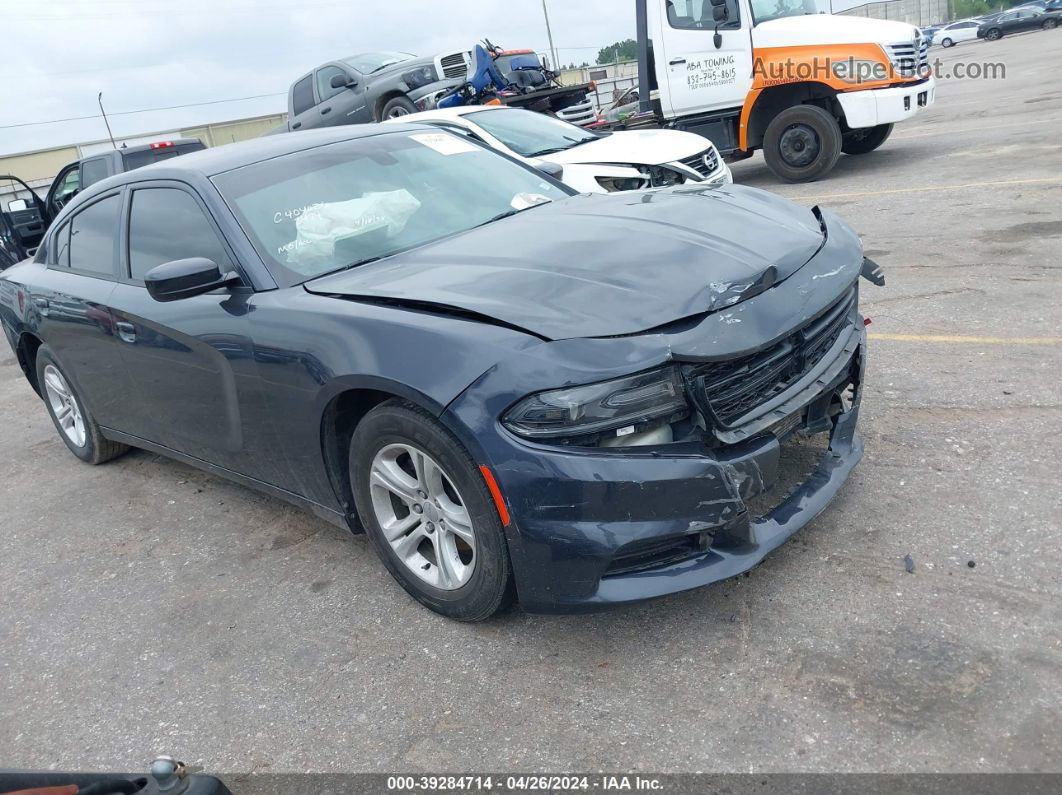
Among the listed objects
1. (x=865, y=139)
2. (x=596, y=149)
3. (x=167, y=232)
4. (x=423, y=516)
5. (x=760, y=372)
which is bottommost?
(x=865, y=139)

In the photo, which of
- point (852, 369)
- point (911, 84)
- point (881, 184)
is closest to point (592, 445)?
point (852, 369)

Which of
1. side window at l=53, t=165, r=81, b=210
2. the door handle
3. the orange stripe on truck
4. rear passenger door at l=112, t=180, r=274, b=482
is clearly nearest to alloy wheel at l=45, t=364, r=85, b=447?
rear passenger door at l=112, t=180, r=274, b=482

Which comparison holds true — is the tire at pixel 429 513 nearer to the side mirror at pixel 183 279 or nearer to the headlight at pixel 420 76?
the side mirror at pixel 183 279

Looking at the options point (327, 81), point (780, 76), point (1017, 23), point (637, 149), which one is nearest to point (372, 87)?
point (327, 81)

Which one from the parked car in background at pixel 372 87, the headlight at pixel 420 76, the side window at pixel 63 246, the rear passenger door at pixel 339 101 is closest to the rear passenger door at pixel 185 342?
the side window at pixel 63 246

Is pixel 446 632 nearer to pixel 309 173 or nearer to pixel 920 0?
pixel 309 173

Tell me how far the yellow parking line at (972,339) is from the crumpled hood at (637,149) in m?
3.47

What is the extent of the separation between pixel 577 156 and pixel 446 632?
618cm

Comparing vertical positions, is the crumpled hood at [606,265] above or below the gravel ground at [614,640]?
above

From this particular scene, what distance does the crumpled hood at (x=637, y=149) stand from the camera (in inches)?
323

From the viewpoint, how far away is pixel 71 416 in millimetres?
5379

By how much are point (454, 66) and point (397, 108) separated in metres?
1.24

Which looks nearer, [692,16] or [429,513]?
[429,513]

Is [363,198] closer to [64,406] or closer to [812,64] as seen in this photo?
[64,406]
